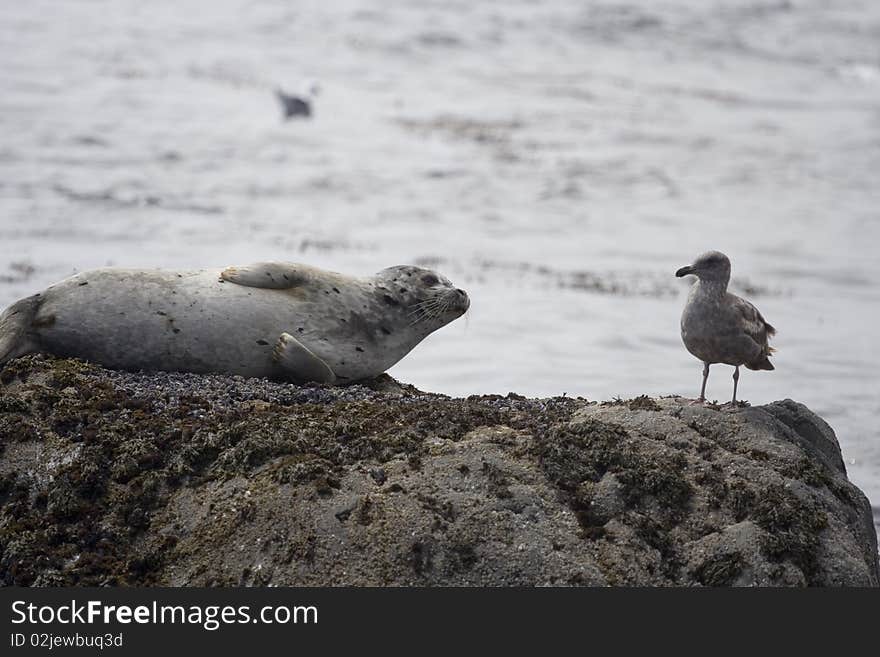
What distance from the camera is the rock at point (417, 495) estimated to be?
241 inches

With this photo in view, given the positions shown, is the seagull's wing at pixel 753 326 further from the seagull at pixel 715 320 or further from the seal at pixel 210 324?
the seal at pixel 210 324

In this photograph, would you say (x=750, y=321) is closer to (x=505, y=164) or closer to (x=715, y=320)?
(x=715, y=320)

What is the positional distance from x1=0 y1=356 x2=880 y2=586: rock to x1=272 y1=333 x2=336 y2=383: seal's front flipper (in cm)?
84

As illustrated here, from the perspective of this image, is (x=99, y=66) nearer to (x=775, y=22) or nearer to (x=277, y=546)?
(x=775, y=22)

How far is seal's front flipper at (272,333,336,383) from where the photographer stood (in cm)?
841

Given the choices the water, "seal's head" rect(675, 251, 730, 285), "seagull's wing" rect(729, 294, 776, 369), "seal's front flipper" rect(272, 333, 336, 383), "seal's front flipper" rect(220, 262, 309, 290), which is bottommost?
the water

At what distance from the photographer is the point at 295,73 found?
112ft

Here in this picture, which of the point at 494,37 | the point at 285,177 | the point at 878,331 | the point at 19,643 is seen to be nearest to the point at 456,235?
the point at 285,177

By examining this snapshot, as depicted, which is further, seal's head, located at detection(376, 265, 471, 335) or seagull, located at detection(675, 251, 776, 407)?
seal's head, located at detection(376, 265, 471, 335)

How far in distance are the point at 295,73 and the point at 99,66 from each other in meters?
5.47

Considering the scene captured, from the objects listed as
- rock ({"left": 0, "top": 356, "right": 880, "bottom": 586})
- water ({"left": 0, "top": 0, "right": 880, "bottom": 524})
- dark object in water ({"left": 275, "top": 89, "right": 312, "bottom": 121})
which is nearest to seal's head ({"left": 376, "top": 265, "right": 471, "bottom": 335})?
rock ({"left": 0, "top": 356, "right": 880, "bottom": 586})

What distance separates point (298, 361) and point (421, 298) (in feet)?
5.10

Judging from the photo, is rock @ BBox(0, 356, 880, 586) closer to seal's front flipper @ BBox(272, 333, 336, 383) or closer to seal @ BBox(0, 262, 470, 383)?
seal @ BBox(0, 262, 470, 383)

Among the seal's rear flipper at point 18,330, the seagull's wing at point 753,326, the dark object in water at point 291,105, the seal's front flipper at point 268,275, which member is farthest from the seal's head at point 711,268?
the dark object in water at point 291,105
